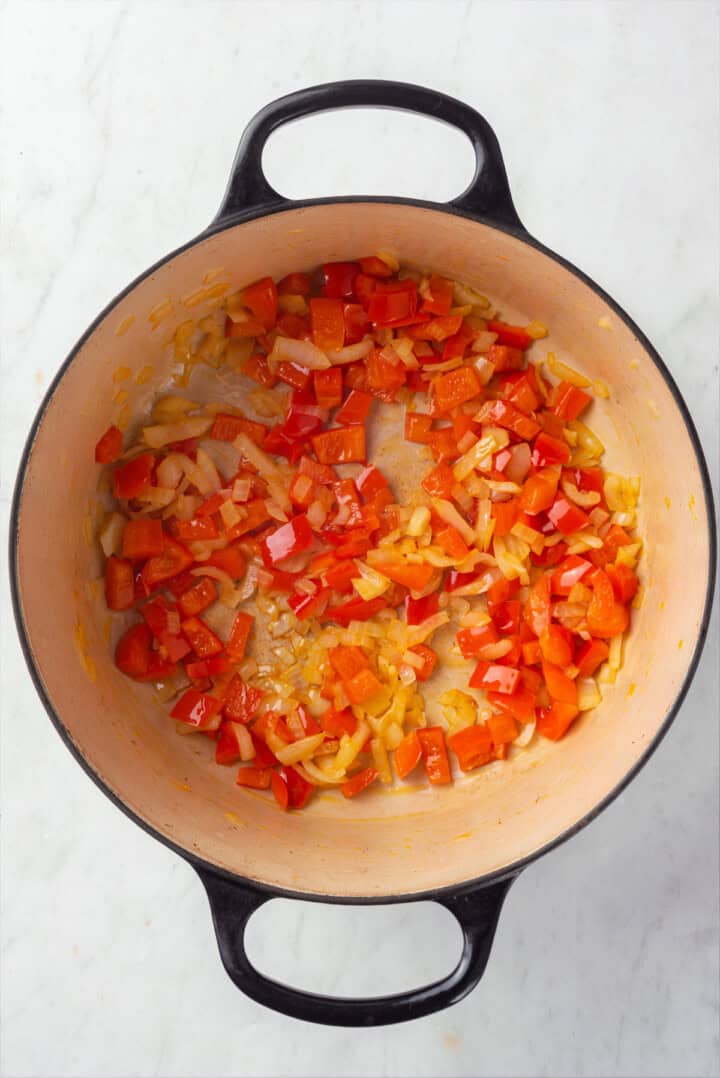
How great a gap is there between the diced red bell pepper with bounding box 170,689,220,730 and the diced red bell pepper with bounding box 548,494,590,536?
709 mm

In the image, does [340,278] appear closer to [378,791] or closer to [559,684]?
[559,684]

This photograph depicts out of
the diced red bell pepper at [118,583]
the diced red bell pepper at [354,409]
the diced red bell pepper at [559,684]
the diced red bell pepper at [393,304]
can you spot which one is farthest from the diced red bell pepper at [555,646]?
the diced red bell pepper at [118,583]

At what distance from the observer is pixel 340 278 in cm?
180

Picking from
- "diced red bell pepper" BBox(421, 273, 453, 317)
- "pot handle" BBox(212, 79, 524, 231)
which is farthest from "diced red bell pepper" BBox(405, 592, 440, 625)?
"pot handle" BBox(212, 79, 524, 231)

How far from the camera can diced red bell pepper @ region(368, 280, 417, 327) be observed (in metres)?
1.78

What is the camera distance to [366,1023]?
1.46 metres

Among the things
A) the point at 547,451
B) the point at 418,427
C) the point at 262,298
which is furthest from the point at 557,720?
the point at 262,298

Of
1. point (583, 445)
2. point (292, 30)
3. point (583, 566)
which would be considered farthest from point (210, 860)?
point (292, 30)

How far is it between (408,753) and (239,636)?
14.9 inches

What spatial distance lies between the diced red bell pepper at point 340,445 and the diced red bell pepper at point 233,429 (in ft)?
0.36

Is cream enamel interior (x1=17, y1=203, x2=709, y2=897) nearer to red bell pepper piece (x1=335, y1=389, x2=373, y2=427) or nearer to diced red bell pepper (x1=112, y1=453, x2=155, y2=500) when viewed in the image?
diced red bell pepper (x1=112, y1=453, x2=155, y2=500)

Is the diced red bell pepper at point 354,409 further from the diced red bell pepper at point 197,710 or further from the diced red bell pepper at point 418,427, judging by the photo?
the diced red bell pepper at point 197,710

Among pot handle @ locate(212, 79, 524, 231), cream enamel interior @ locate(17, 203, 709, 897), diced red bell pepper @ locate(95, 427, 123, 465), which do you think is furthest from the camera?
diced red bell pepper @ locate(95, 427, 123, 465)

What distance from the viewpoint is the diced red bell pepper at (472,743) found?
1782 mm
